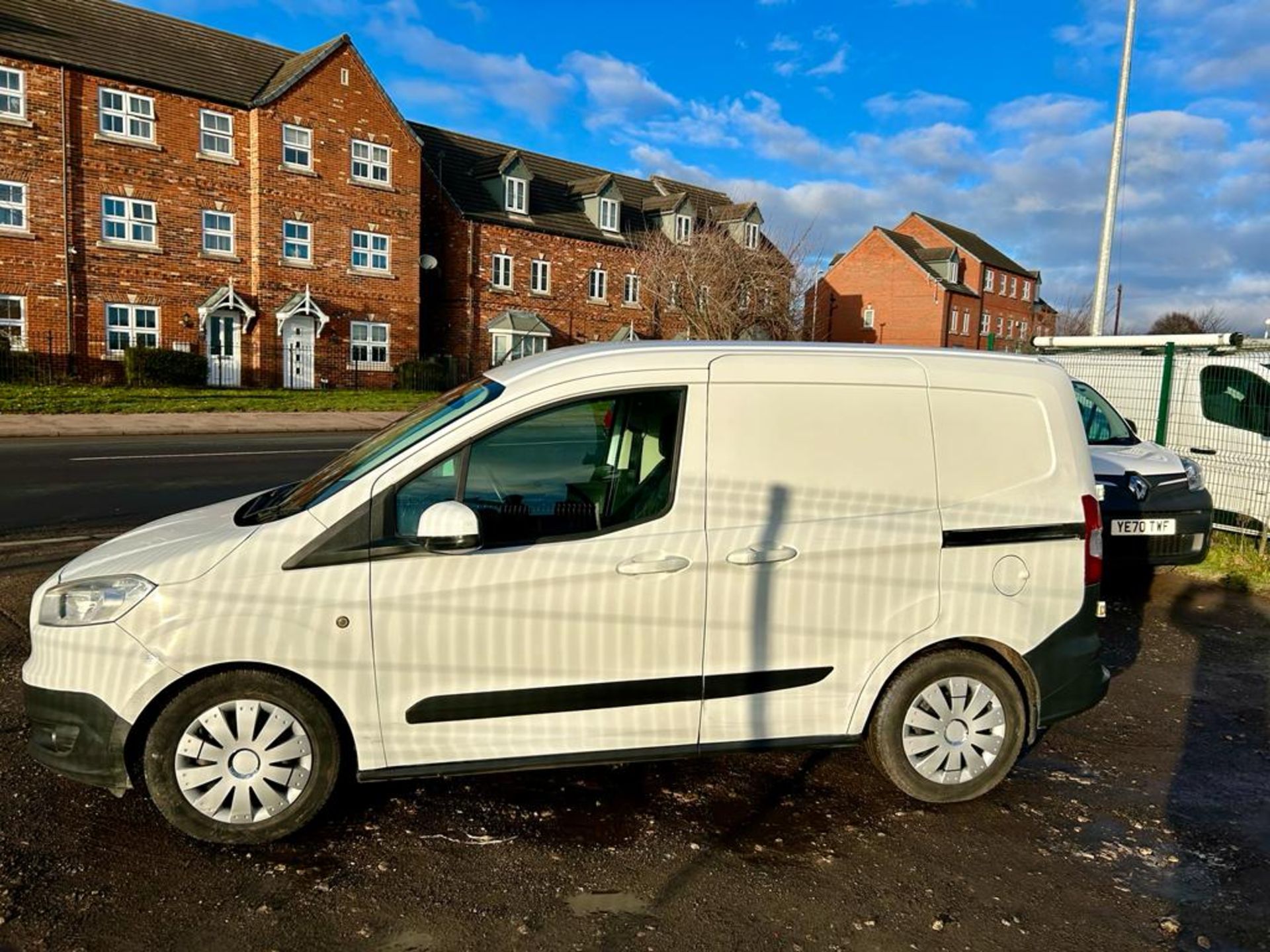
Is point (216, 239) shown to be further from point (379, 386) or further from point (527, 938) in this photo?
point (527, 938)

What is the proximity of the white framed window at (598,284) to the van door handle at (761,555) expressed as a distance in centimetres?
3682

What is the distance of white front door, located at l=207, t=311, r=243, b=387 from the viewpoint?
28375 millimetres

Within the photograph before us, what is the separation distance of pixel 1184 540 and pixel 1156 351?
13.0ft

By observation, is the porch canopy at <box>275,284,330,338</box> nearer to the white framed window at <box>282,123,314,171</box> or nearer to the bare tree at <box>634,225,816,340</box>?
the white framed window at <box>282,123,314,171</box>

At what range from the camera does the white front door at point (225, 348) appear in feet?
93.1

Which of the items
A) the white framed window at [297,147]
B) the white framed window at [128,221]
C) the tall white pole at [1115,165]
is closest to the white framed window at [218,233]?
the white framed window at [128,221]

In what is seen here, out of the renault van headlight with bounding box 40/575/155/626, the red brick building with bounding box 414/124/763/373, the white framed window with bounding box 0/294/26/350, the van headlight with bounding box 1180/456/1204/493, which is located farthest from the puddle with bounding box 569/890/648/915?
the red brick building with bounding box 414/124/763/373

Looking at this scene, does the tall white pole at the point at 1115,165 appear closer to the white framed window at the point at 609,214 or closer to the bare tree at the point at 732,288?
the bare tree at the point at 732,288

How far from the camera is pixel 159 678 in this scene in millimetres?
3156

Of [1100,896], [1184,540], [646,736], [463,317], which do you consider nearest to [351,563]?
[646,736]

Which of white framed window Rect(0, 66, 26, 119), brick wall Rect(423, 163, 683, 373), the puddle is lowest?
the puddle

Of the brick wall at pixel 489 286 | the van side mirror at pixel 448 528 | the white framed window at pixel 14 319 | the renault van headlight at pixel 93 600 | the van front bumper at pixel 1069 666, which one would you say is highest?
the brick wall at pixel 489 286

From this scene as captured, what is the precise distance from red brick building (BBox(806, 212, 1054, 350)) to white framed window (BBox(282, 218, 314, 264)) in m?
31.6

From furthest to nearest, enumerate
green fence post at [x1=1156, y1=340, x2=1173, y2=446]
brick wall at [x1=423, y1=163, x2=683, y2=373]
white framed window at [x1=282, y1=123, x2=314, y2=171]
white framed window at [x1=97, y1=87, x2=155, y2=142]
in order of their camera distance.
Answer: brick wall at [x1=423, y1=163, x2=683, y2=373] < white framed window at [x1=282, y1=123, x2=314, y2=171] < white framed window at [x1=97, y1=87, x2=155, y2=142] < green fence post at [x1=1156, y1=340, x2=1173, y2=446]
